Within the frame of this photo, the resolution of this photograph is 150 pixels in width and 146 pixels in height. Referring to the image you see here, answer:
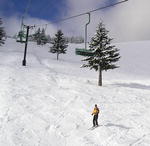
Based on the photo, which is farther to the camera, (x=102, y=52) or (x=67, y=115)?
(x=102, y=52)

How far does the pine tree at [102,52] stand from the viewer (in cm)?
3195

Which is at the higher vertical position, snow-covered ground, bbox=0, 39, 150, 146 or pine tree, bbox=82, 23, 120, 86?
pine tree, bbox=82, 23, 120, 86

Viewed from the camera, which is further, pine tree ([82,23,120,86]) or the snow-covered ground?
pine tree ([82,23,120,86])

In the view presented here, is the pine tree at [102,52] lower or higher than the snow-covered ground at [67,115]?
higher

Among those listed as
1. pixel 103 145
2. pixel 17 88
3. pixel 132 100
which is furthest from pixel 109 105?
pixel 17 88

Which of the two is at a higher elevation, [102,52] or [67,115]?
[102,52]

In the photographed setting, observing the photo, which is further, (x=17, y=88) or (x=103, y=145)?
(x=17, y=88)

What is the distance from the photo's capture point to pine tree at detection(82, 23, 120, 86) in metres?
32.0

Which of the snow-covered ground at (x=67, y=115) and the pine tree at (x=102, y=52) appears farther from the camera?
the pine tree at (x=102, y=52)

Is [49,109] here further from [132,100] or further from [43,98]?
[132,100]

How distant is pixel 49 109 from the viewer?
1912 cm

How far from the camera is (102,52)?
32062 millimetres

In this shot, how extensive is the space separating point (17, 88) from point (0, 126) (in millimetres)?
8917

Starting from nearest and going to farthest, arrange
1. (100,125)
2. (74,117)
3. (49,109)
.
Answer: (100,125)
(74,117)
(49,109)
